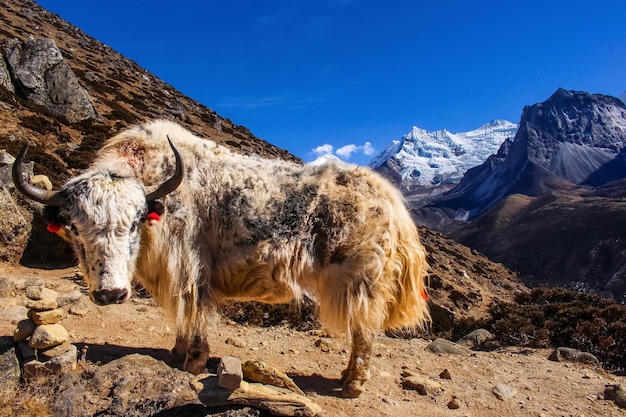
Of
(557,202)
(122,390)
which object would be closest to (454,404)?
(122,390)

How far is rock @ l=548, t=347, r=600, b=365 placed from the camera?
568 cm

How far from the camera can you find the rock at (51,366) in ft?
10.5

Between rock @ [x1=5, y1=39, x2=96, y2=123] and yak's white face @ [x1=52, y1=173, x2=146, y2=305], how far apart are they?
14.9 m

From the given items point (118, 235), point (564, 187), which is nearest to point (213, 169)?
point (118, 235)

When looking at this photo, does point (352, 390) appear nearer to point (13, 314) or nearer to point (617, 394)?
point (617, 394)

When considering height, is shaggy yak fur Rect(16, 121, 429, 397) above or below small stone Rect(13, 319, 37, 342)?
above

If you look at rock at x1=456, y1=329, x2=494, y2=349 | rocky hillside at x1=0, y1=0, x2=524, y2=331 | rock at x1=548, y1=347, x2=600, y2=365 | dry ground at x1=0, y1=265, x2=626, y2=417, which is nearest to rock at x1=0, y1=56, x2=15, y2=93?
rocky hillside at x1=0, y1=0, x2=524, y2=331

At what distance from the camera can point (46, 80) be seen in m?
16.2

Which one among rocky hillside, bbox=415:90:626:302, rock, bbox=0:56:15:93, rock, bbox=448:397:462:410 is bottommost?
rock, bbox=448:397:462:410

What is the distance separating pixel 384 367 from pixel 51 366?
3194mm

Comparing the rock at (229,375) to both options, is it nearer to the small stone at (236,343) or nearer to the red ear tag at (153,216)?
the red ear tag at (153,216)

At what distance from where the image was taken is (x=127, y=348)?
4.23 metres

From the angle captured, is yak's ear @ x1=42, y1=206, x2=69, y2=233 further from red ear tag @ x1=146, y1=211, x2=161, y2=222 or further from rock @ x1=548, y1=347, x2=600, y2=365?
rock @ x1=548, y1=347, x2=600, y2=365

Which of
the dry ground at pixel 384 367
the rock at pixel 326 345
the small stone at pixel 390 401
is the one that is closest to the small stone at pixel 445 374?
the dry ground at pixel 384 367
